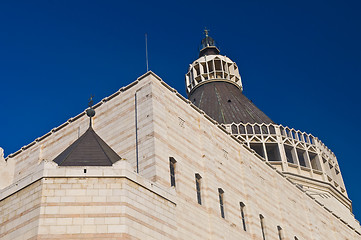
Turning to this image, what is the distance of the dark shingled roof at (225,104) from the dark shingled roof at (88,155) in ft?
110

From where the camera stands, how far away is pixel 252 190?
3195cm

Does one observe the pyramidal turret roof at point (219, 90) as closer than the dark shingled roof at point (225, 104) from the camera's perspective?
No

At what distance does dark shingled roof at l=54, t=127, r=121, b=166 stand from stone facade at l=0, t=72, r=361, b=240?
3.28 feet

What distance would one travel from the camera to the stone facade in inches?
701

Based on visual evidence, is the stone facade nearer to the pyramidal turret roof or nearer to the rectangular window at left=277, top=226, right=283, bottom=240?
the rectangular window at left=277, top=226, right=283, bottom=240

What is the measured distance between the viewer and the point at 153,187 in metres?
19.9

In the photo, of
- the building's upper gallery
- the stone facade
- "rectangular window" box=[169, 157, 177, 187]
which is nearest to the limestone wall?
the stone facade

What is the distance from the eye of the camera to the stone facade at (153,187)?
17.8 m

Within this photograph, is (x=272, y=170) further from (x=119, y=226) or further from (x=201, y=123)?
(x=119, y=226)

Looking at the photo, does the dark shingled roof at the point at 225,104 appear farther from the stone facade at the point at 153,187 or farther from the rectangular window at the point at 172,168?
the rectangular window at the point at 172,168

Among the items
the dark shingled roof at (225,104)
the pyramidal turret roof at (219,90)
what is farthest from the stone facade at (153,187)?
the pyramidal turret roof at (219,90)

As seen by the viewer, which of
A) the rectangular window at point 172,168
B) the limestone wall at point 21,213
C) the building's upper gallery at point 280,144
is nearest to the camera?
the limestone wall at point 21,213

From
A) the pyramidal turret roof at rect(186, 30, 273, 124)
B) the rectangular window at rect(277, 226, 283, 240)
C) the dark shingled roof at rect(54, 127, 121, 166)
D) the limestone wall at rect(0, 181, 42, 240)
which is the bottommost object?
the limestone wall at rect(0, 181, 42, 240)

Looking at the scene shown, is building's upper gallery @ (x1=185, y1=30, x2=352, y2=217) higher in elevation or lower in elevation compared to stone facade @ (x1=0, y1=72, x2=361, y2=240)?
higher
